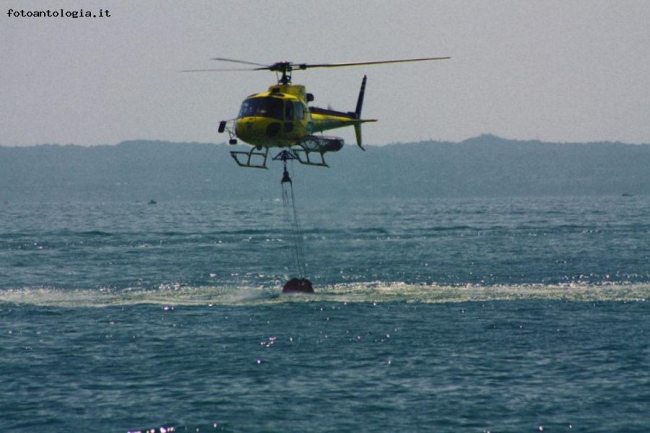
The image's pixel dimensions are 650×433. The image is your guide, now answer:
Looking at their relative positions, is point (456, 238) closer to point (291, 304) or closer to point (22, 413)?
point (291, 304)

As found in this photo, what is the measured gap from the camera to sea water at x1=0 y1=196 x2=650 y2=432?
1264 inches

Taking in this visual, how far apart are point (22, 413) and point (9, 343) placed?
45.9 ft

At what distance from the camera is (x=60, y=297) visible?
6275 centimetres

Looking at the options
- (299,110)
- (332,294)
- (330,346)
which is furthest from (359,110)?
(330,346)

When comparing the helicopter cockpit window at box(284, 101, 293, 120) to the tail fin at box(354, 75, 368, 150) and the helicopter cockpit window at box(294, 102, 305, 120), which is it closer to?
the helicopter cockpit window at box(294, 102, 305, 120)

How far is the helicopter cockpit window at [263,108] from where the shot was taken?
153 feet

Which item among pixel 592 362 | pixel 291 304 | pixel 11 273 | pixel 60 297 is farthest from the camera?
pixel 11 273

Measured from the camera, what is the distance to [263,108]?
46688 mm

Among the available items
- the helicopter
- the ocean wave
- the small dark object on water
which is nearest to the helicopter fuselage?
the helicopter

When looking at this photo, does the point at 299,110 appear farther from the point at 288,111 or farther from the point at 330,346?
the point at 330,346

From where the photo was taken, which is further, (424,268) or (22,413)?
(424,268)

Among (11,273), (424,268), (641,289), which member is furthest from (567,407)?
(11,273)

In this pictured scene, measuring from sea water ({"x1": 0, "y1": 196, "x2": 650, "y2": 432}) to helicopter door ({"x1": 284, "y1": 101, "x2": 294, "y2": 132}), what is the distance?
1108 centimetres

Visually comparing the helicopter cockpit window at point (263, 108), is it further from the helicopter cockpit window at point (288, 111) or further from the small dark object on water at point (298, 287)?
the small dark object on water at point (298, 287)
